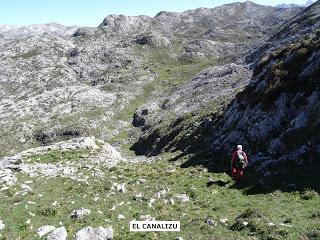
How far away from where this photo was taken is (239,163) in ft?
92.5

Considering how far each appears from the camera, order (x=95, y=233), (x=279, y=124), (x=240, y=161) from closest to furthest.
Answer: (x=95, y=233)
(x=240, y=161)
(x=279, y=124)

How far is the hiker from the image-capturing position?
91.9ft

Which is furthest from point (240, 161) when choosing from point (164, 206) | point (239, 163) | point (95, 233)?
point (95, 233)

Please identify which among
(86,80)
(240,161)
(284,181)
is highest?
(86,80)

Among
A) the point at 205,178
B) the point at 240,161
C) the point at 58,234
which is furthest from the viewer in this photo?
the point at 205,178

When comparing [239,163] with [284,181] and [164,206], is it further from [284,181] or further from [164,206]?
[164,206]

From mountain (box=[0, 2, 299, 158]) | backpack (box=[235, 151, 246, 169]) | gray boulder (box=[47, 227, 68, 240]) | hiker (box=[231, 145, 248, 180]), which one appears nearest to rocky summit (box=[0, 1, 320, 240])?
gray boulder (box=[47, 227, 68, 240])

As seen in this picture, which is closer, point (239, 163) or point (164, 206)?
point (164, 206)

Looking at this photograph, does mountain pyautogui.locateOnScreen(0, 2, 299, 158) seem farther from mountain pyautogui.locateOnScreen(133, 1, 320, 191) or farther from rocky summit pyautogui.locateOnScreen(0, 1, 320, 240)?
mountain pyautogui.locateOnScreen(133, 1, 320, 191)

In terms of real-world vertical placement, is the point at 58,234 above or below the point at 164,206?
above

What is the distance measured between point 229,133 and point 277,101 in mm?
5971

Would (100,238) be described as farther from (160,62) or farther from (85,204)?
(160,62)

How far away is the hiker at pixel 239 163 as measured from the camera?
28.0m

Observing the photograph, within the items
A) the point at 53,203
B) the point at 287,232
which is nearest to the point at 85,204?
the point at 53,203
